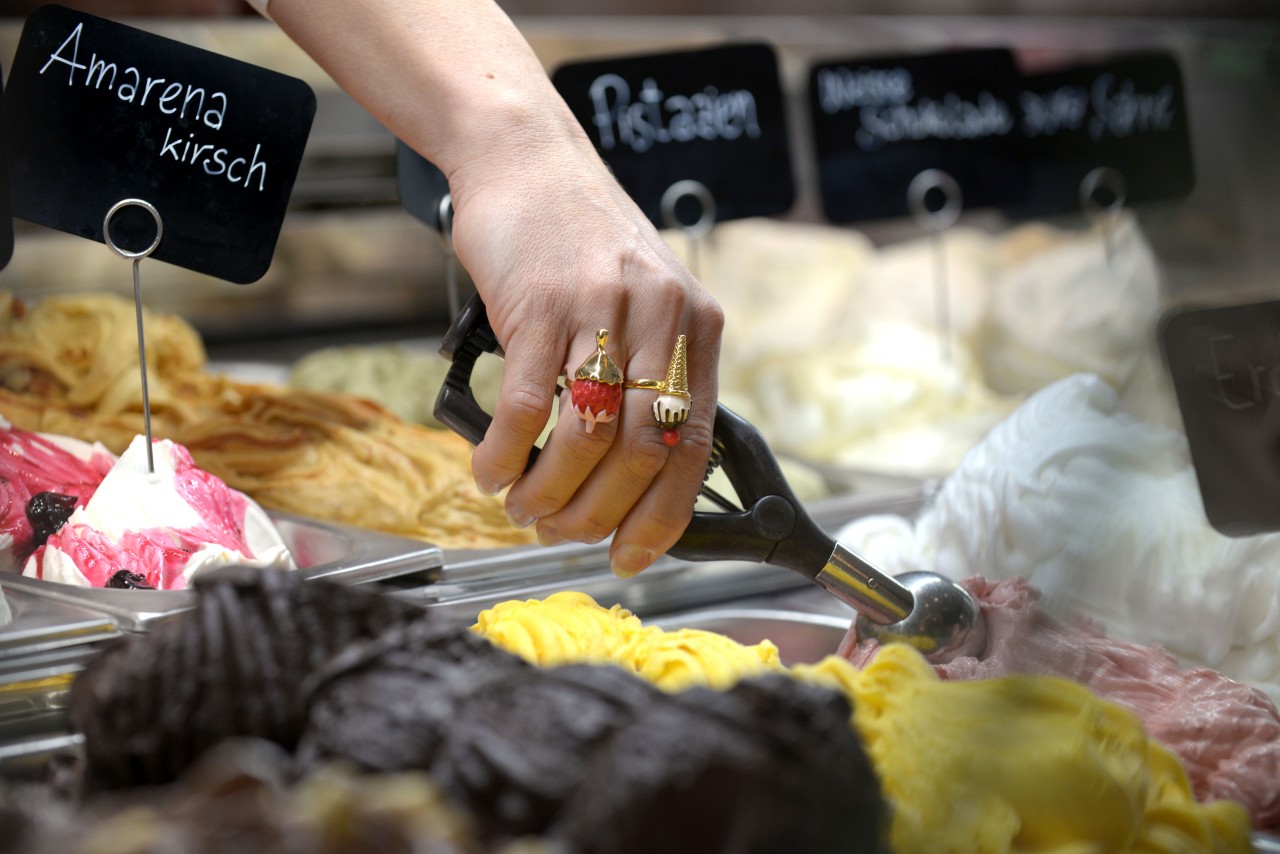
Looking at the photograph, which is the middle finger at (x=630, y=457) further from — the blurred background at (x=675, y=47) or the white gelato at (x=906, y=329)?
the blurred background at (x=675, y=47)

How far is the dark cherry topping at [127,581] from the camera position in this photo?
3.74 ft

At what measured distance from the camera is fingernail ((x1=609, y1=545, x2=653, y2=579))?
42.1 inches

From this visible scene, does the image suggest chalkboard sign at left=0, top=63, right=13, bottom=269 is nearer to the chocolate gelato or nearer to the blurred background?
the chocolate gelato

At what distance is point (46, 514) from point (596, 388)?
603mm

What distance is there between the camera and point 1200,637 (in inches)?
42.9

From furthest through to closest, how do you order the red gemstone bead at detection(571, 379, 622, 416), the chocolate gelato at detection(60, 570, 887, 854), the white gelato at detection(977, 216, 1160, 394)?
the white gelato at detection(977, 216, 1160, 394) < the red gemstone bead at detection(571, 379, 622, 416) < the chocolate gelato at detection(60, 570, 887, 854)

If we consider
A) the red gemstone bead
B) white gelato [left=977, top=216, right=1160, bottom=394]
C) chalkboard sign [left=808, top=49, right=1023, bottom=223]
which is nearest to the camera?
the red gemstone bead

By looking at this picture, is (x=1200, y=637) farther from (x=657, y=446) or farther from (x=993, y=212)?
(x=993, y=212)

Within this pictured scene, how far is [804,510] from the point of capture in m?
1.08

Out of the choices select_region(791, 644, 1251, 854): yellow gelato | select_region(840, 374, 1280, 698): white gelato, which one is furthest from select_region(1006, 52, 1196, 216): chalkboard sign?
select_region(791, 644, 1251, 854): yellow gelato

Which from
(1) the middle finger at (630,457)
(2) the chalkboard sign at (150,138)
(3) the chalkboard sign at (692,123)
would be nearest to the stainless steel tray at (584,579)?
(1) the middle finger at (630,457)

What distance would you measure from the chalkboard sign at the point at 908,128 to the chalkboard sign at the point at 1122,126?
0.27 ft

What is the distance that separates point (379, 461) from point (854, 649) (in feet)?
2.36

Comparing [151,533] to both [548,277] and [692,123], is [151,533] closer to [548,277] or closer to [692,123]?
[548,277]
